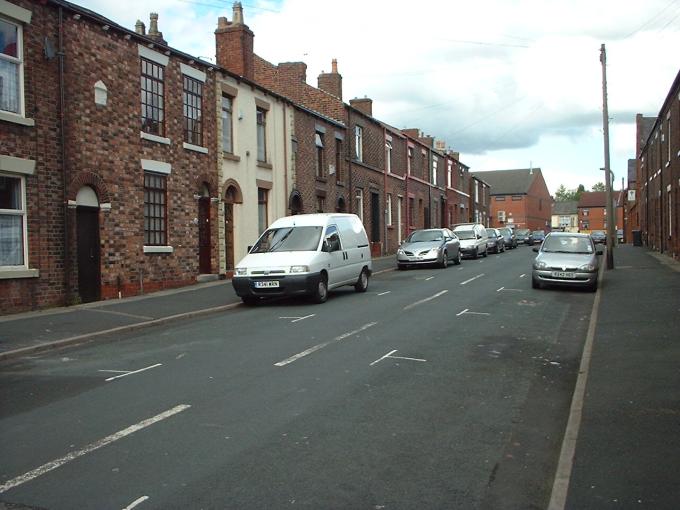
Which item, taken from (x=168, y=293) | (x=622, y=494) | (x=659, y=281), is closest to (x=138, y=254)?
(x=168, y=293)

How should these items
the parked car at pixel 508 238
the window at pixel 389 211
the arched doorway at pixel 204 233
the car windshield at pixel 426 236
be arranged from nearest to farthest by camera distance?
1. the arched doorway at pixel 204 233
2. the car windshield at pixel 426 236
3. the window at pixel 389 211
4. the parked car at pixel 508 238

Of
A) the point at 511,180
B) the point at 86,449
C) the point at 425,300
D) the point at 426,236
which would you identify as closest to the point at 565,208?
the point at 511,180

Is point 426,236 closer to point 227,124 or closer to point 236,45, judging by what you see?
point 227,124

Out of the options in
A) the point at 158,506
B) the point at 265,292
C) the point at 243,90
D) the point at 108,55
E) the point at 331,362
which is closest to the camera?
the point at 158,506

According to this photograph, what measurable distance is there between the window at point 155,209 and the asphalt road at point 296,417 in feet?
23.2

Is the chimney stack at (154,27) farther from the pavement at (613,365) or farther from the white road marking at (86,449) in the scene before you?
the white road marking at (86,449)

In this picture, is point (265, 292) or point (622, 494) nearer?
point (622, 494)

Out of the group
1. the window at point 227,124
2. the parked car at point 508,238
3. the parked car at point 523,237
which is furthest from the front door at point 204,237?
the parked car at point 523,237

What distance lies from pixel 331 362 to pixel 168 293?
974 cm

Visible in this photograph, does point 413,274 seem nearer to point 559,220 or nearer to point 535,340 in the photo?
point 535,340

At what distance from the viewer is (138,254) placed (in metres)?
17.0

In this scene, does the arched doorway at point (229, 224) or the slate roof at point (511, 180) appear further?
the slate roof at point (511, 180)

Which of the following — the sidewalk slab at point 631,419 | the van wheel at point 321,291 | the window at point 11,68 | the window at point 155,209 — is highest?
the window at point 11,68

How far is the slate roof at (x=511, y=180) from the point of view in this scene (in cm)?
9631
